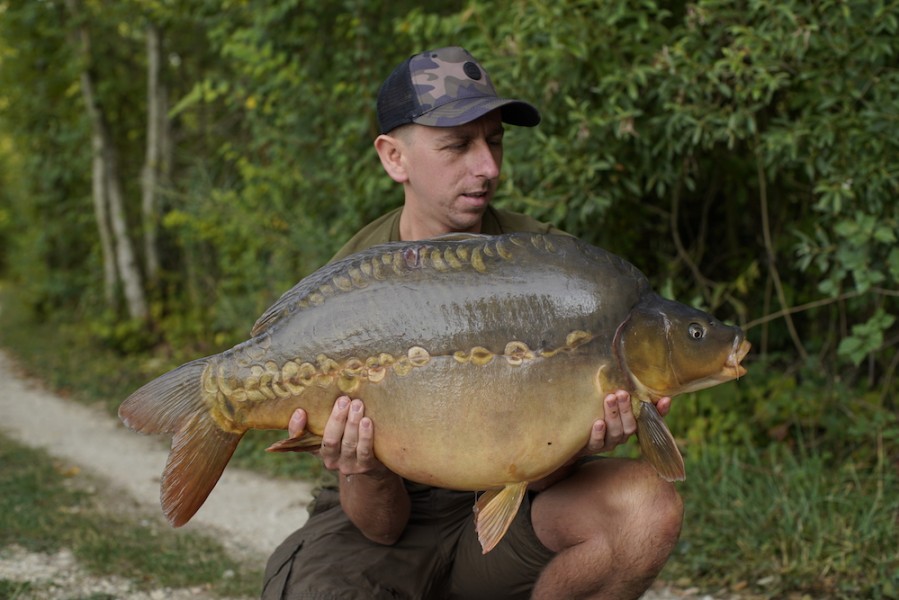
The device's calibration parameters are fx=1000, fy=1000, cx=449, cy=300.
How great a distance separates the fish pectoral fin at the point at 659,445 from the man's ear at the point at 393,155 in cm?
94

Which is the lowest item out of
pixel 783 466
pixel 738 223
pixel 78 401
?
pixel 78 401

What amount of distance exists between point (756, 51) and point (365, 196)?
Result: 2.57 meters

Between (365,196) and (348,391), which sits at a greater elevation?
(348,391)

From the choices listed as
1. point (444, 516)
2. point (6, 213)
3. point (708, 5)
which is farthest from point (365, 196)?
point (6, 213)

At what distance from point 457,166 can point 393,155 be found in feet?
0.70

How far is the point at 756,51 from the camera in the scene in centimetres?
362

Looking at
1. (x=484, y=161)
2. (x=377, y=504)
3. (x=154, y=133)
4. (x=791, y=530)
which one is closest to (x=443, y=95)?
(x=484, y=161)

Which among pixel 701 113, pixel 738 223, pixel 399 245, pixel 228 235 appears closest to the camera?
pixel 399 245

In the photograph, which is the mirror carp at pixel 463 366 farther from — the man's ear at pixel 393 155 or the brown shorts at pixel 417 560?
the man's ear at pixel 393 155

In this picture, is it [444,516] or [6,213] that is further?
[6,213]

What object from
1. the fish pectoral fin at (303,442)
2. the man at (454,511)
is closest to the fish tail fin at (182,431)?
the fish pectoral fin at (303,442)

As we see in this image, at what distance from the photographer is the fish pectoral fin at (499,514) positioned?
204cm

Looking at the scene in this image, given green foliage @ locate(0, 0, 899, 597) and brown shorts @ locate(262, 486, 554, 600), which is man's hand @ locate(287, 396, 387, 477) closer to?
brown shorts @ locate(262, 486, 554, 600)

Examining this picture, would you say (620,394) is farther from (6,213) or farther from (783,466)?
(6,213)
